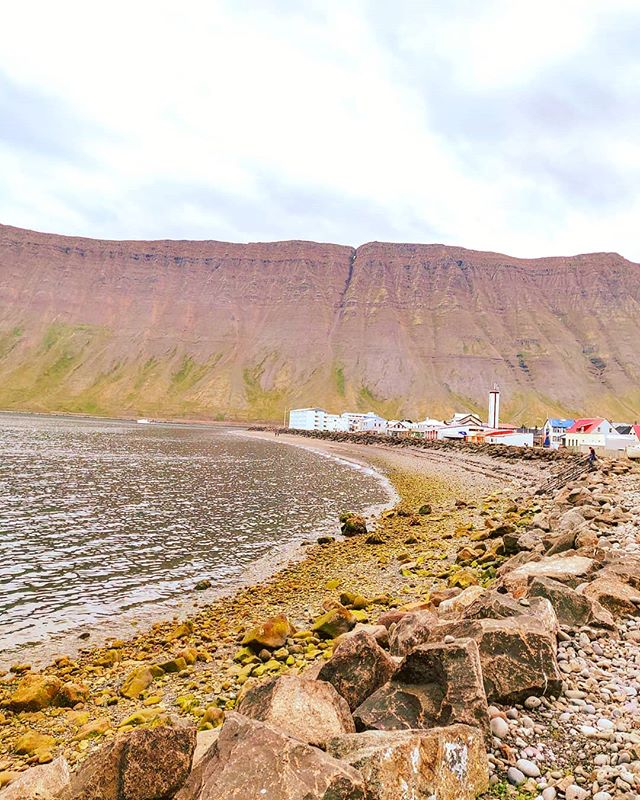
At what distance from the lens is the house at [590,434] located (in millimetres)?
89000

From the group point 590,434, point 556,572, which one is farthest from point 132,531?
point 590,434

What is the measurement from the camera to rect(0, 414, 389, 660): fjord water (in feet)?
52.4

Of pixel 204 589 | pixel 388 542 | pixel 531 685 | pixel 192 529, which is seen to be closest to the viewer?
pixel 531 685

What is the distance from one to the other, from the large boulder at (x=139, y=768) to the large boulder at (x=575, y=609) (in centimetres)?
568

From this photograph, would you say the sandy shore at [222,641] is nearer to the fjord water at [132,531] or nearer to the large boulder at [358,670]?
the fjord water at [132,531]

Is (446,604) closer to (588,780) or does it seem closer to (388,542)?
(588,780)

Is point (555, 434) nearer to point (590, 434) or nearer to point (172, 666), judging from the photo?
point (590, 434)

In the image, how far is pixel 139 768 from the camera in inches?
213

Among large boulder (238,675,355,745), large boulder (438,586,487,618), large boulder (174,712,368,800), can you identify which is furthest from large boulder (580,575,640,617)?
large boulder (174,712,368,800)

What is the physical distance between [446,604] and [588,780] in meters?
6.63

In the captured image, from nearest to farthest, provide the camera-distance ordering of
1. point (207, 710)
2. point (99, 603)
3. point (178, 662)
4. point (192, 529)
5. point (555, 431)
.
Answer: point (207, 710), point (178, 662), point (99, 603), point (192, 529), point (555, 431)

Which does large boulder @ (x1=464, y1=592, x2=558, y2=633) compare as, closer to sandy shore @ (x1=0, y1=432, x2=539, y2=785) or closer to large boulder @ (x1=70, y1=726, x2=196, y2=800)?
sandy shore @ (x1=0, y1=432, x2=539, y2=785)

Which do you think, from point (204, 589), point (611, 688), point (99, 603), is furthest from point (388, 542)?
point (611, 688)

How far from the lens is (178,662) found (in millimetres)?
11477
